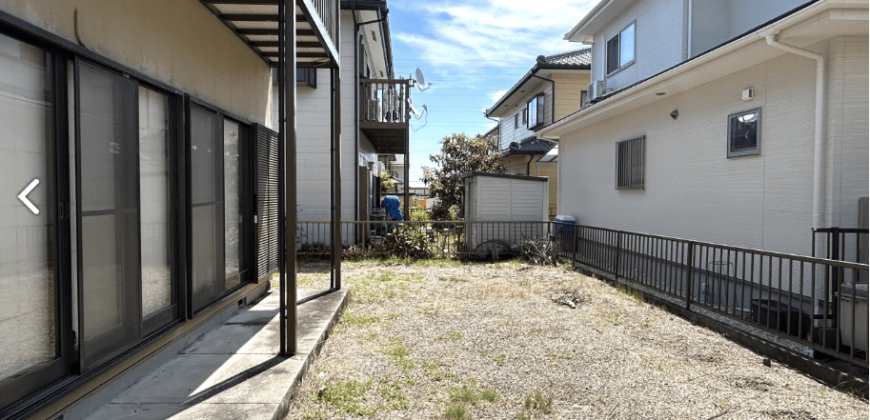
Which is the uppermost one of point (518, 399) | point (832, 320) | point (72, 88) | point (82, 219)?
point (72, 88)

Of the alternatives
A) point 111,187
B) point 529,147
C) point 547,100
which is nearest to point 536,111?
point 547,100

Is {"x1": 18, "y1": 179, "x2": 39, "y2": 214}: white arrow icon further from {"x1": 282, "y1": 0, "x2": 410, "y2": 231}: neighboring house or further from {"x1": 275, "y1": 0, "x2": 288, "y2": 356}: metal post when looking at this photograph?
{"x1": 282, "y1": 0, "x2": 410, "y2": 231}: neighboring house

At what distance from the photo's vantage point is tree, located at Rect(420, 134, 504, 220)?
719 inches

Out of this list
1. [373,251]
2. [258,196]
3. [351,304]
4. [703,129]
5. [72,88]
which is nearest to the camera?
[72,88]

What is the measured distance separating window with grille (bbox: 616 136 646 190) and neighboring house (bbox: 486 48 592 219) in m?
6.29

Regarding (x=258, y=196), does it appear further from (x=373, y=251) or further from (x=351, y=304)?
(x=373, y=251)

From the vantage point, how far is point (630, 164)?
920cm

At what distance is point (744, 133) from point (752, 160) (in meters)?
0.39

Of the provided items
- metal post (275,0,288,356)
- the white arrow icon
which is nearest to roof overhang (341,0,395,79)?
metal post (275,0,288,356)

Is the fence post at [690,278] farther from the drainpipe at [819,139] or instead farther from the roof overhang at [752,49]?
the roof overhang at [752,49]

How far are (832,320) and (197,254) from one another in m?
5.20

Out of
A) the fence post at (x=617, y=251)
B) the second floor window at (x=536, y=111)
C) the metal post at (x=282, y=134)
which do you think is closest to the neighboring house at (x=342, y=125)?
the fence post at (x=617, y=251)

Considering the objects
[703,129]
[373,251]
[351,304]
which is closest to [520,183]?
[373,251]

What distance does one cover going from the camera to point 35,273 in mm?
2330
